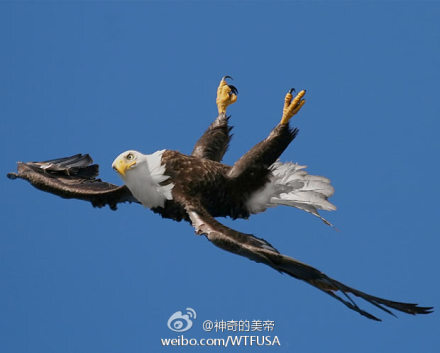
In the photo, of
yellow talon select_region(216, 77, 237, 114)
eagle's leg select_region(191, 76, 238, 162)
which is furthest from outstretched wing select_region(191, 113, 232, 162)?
yellow talon select_region(216, 77, 237, 114)

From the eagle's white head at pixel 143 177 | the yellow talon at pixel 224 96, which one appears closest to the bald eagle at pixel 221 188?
the eagle's white head at pixel 143 177

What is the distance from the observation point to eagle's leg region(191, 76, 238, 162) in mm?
7383

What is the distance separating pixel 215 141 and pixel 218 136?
6 centimetres

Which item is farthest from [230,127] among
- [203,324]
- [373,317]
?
[373,317]

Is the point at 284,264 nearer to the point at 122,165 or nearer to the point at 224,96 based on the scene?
the point at 122,165

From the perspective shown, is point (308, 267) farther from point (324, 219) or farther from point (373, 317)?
point (324, 219)

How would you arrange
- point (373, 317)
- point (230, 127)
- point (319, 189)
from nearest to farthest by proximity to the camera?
1. point (373, 317)
2. point (319, 189)
3. point (230, 127)

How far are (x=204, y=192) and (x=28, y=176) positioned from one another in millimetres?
1464

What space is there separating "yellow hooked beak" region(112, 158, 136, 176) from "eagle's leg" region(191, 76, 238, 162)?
2.87 ft

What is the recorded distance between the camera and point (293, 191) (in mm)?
7082

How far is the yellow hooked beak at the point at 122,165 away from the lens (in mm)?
6570

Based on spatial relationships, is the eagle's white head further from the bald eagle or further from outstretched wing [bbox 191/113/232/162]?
outstretched wing [bbox 191/113/232/162]

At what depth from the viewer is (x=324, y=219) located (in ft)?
22.6

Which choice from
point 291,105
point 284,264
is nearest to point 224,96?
point 291,105
